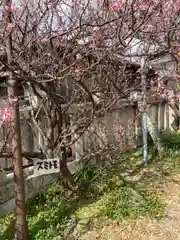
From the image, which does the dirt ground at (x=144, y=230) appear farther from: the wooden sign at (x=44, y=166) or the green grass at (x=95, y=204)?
the wooden sign at (x=44, y=166)

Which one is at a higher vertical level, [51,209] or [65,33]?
[65,33]

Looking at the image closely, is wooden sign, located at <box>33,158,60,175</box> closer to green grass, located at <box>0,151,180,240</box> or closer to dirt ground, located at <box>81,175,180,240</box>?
green grass, located at <box>0,151,180,240</box>

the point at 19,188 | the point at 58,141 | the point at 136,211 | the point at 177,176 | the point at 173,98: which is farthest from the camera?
the point at 173,98

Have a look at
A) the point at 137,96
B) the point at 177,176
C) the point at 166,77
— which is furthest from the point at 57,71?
the point at 166,77

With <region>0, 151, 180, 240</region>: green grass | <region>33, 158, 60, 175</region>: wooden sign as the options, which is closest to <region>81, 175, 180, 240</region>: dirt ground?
<region>0, 151, 180, 240</region>: green grass

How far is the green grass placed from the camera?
4016 millimetres

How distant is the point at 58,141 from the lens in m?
4.59

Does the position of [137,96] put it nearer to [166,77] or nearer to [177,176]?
[166,77]

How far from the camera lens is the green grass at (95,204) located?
4.02 m

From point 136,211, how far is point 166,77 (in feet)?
14.0

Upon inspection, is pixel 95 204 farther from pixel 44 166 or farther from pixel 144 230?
pixel 44 166

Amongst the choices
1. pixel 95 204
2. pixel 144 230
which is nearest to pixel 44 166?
pixel 95 204

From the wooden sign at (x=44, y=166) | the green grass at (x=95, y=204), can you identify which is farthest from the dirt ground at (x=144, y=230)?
the wooden sign at (x=44, y=166)

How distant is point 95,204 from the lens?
4.59 m
